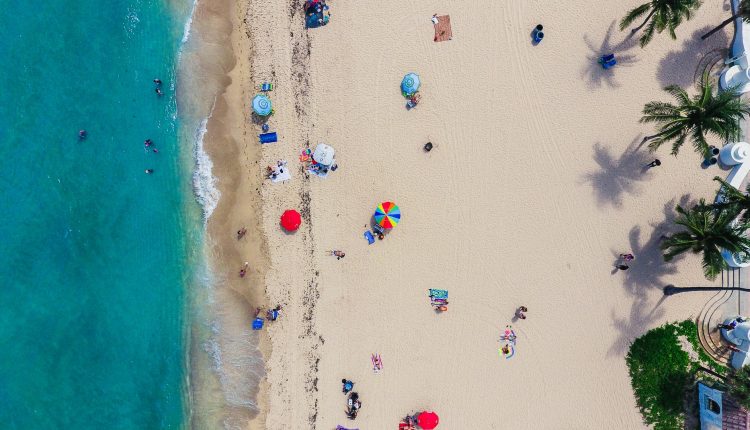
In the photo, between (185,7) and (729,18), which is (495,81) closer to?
(729,18)

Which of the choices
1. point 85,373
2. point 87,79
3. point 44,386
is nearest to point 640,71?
point 87,79

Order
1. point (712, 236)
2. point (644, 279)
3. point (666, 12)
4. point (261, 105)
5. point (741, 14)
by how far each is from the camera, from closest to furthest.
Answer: point (712, 236) → point (666, 12) → point (741, 14) → point (261, 105) → point (644, 279)

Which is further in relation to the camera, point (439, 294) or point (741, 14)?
point (439, 294)

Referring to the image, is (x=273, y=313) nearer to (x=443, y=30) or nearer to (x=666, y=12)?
(x=443, y=30)

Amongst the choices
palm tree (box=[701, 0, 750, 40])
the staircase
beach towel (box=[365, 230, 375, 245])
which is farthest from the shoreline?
palm tree (box=[701, 0, 750, 40])

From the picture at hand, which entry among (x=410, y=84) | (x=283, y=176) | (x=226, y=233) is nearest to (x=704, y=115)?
(x=410, y=84)

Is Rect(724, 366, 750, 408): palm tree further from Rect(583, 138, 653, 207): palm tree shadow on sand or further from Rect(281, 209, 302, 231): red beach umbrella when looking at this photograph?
Rect(281, 209, 302, 231): red beach umbrella
